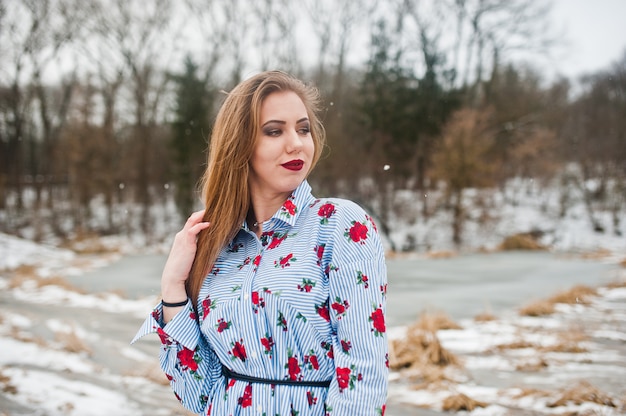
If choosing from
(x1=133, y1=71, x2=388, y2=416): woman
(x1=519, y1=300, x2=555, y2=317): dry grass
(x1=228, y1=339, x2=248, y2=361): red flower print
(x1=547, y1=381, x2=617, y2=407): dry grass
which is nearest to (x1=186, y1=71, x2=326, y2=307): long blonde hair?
(x1=133, y1=71, x2=388, y2=416): woman

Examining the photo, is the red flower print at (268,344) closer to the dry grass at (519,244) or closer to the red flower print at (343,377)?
the red flower print at (343,377)

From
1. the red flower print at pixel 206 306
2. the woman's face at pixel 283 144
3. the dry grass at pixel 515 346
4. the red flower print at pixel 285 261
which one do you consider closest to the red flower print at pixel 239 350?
the red flower print at pixel 206 306

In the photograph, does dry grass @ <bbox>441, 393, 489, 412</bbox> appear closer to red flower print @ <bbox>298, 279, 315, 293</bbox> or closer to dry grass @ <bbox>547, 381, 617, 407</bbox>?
dry grass @ <bbox>547, 381, 617, 407</bbox>

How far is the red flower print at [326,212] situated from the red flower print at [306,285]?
164mm

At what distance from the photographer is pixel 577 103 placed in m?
25.6

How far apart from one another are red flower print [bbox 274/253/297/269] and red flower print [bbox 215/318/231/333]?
210 millimetres

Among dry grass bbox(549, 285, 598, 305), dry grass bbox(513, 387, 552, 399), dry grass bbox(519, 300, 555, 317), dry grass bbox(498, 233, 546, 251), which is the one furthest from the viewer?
dry grass bbox(498, 233, 546, 251)

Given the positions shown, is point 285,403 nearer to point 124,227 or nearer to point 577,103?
point 124,227

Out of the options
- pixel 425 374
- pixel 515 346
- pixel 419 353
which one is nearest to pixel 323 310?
pixel 425 374

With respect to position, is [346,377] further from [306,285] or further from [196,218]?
[196,218]

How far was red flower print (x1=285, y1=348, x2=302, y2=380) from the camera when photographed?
134 cm

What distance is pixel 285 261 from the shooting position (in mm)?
1361

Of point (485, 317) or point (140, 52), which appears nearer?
point (485, 317)

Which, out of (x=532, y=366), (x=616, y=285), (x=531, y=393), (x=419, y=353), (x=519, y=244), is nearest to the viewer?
(x=531, y=393)
